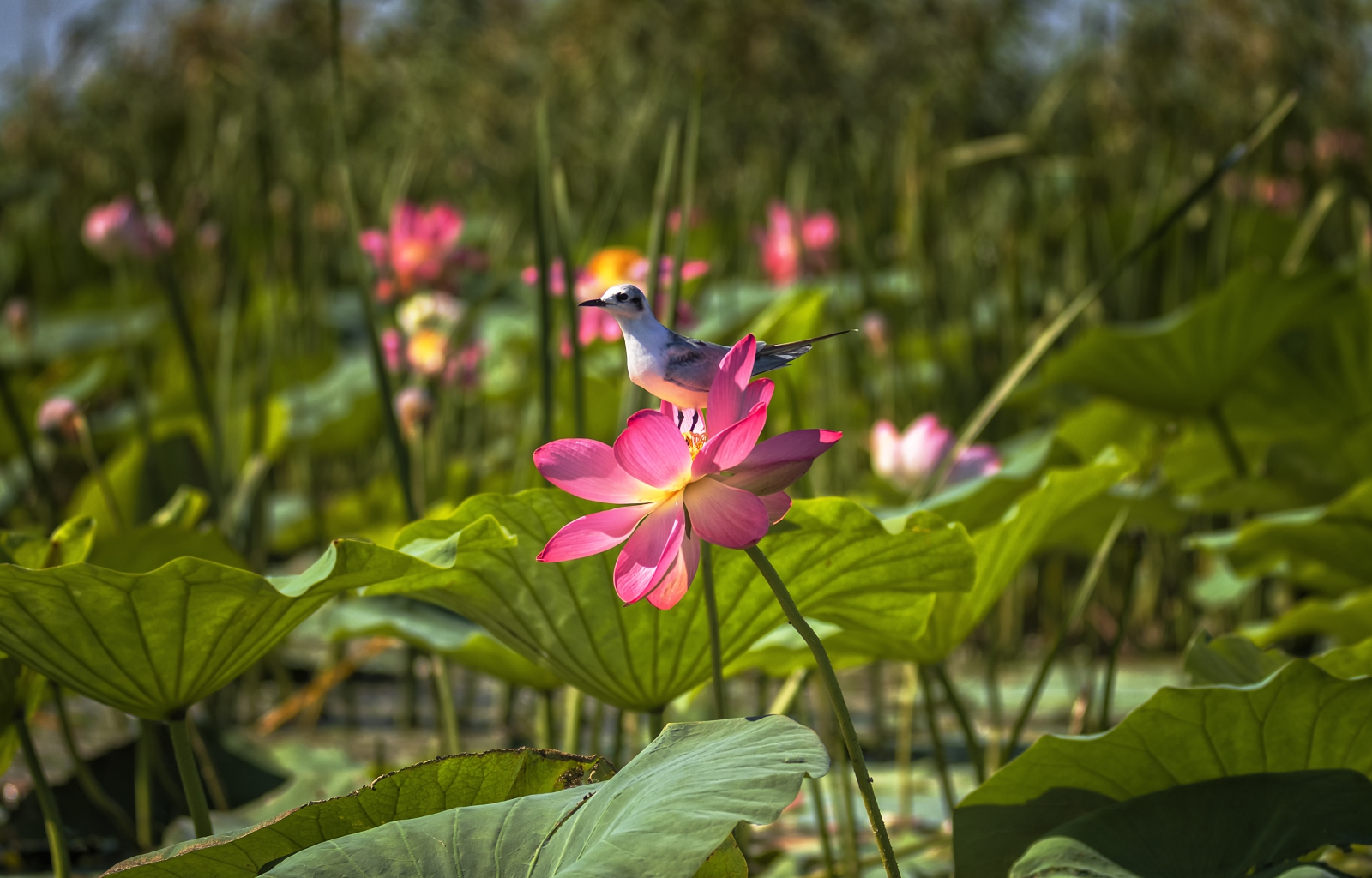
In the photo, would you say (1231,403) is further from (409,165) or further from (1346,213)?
(409,165)

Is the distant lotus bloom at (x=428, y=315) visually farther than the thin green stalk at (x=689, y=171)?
Yes

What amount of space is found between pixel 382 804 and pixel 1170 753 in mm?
349

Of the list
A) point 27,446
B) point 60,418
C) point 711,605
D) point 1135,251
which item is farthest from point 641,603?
point 60,418

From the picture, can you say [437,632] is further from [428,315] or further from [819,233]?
[819,233]

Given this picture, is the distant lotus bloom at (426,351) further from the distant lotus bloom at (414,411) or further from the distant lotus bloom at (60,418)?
the distant lotus bloom at (60,418)

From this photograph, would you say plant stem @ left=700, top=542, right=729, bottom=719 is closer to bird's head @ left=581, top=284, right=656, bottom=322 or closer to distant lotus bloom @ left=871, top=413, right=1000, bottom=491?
bird's head @ left=581, top=284, right=656, bottom=322

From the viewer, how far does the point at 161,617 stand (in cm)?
47

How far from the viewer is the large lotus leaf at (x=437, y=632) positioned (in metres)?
0.68

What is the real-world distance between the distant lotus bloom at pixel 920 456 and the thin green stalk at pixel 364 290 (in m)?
0.41

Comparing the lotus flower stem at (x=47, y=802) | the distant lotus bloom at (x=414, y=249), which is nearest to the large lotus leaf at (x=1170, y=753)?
the lotus flower stem at (x=47, y=802)

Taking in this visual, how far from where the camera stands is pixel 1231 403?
127 cm

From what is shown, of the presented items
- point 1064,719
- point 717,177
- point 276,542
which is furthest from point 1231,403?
point 717,177

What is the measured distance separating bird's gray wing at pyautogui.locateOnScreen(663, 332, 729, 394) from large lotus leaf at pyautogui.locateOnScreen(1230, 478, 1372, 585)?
61 cm

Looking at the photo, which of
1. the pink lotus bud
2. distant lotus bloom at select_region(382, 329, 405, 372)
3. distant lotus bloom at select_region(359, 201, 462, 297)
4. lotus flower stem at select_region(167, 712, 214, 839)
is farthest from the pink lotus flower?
the pink lotus bud
